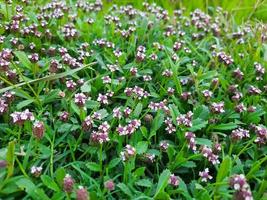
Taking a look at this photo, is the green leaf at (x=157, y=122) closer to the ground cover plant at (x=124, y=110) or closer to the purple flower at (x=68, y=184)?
the ground cover plant at (x=124, y=110)

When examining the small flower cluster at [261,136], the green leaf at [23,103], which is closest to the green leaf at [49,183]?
the green leaf at [23,103]

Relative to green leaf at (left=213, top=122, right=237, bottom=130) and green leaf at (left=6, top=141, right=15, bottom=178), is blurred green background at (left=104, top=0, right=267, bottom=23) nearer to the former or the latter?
green leaf at (left=213, top=122, right=237, bottom=130)

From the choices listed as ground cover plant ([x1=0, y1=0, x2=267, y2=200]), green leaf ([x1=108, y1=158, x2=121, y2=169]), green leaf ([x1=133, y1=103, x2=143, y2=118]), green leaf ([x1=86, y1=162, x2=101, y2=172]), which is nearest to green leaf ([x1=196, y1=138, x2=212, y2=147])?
ground cover plant ([x1=0, y1=0, x2=267, y2=200])

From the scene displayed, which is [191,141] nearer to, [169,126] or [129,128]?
[169,126]

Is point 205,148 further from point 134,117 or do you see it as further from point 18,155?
point 18,155

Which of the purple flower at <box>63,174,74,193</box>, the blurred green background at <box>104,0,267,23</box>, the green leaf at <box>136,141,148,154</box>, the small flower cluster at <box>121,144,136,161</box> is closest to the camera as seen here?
the purple flower at <box>63,174,74,193</box>

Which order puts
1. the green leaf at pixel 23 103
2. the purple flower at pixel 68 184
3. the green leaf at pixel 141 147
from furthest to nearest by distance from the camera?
1. the green leaf at pixel 23 103
2. the green leaf at pixel 141 147
3. the purple flower at pixel 68 184
